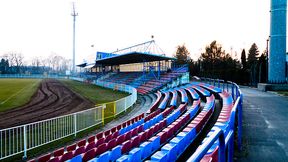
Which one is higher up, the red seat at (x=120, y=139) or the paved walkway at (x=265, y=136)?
the paved walkway at (x=265, y=136)

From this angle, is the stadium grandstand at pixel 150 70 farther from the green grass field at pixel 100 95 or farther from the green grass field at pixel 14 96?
the green grass field at pixel 14 96

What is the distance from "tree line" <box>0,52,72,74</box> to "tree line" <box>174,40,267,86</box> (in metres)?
89.7

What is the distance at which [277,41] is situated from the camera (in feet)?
80.0

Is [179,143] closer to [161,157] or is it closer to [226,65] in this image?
[161,157]

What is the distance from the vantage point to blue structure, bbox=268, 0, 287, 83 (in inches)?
939

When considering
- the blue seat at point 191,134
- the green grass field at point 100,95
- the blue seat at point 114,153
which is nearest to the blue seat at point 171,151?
the blue seat at point 114,153

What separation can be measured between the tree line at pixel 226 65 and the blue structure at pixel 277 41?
547 centimetres

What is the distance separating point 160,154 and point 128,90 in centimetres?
2332

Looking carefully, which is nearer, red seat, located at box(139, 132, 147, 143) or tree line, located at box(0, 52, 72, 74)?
red seat, located at box(139, 132, 147, 143)

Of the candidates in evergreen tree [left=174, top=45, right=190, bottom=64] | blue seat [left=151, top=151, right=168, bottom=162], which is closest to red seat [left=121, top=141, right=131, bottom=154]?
blue seat [left=151, top=151, right=168, bottom=162]

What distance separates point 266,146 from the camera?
668 cm

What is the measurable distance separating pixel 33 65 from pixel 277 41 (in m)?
154

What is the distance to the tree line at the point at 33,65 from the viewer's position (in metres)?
123

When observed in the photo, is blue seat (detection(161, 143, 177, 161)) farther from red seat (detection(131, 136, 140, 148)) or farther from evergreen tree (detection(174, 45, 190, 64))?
evergreen tree (detection(174, 45, 190, 64))
